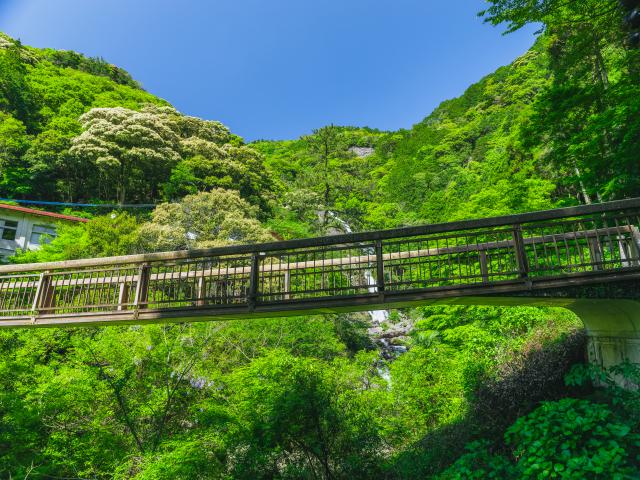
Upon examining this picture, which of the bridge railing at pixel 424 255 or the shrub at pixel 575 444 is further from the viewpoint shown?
the bridge railing at pixel 424 255

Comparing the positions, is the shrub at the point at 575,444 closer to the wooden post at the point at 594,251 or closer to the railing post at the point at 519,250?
the railing post at the point at 519,250

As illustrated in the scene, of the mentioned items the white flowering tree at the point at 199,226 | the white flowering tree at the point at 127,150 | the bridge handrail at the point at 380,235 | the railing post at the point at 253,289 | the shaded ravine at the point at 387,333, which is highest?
the white flowering tree at the point at 127,150

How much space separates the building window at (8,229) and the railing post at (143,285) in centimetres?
1992

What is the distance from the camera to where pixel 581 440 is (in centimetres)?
419

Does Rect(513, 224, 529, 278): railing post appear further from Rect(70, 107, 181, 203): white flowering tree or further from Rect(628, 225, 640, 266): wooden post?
Rect(70, 107, 181, 203): white flowering tree

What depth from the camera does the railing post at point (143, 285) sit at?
604cm

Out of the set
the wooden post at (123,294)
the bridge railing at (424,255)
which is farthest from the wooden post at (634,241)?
the wooden post at (123,294)

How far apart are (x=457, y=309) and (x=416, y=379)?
4.26 meters

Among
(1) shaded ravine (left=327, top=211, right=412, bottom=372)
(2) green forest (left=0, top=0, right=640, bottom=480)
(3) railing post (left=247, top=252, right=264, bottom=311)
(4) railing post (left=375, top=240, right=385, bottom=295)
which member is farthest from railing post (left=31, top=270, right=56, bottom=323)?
(1) shaded ravine (left=327, top=211, right=412, bottom=372)

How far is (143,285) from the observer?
20.1 feet

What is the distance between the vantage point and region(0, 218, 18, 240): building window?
20.6m

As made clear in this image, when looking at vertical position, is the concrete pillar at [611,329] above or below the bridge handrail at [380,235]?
below

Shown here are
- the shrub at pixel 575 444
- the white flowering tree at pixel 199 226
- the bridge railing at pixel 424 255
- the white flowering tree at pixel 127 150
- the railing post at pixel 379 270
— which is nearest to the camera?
the shrub at pixel 575 444

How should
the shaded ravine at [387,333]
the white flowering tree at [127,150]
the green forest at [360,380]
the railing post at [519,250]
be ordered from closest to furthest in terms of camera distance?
the railing post at [519,250] < the green forest at [360,380] < the shaded ravine at [387,333] < the white flowering tree at [127,150]
